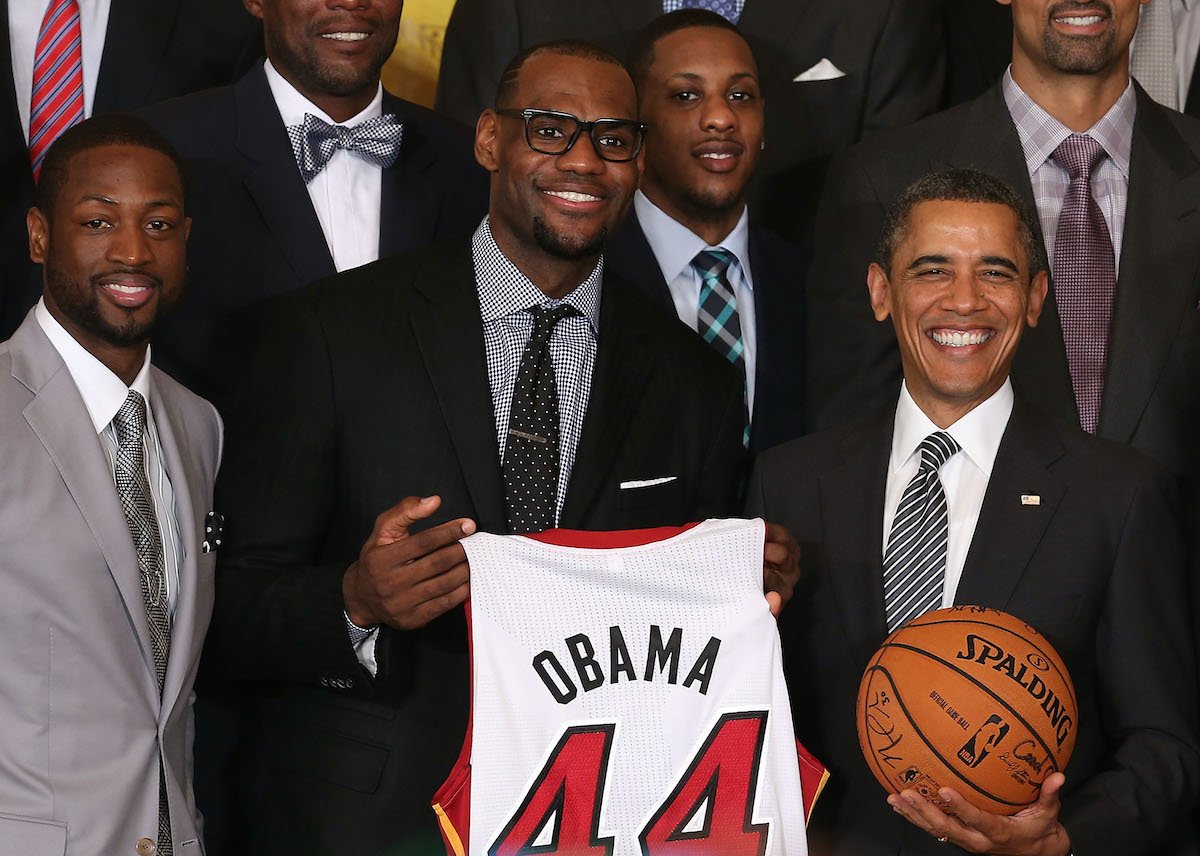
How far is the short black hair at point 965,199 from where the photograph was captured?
12.6 ft

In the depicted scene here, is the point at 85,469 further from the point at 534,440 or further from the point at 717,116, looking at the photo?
the point at 717,116

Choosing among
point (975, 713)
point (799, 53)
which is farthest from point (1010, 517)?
point (799, 53)

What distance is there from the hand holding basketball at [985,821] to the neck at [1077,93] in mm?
2041

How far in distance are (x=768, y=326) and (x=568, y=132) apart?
104 centimetres

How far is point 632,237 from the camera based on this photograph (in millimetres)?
4785

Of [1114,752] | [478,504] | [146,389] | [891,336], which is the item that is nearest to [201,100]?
[146,389]

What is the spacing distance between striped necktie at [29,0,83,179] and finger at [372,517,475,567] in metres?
2.09

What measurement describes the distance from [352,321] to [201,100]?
102 cm

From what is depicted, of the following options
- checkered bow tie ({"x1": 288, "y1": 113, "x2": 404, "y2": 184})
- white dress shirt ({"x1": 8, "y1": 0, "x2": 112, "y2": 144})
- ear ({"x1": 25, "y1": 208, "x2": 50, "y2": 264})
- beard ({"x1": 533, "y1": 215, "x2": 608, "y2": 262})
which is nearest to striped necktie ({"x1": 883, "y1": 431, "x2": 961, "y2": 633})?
beard ({"x1": 533, "y1": 215, "x2": 608, "y2": 262})

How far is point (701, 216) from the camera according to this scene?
484cm

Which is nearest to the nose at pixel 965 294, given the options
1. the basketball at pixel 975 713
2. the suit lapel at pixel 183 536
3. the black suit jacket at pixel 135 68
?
the basketball at pixel 975 713

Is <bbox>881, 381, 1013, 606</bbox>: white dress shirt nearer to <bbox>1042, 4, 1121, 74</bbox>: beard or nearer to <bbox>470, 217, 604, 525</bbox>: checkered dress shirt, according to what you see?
<bbox>470, 217, 604, 525</bbox>: checkered dress shirt

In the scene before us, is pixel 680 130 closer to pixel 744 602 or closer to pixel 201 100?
pixel 201 100

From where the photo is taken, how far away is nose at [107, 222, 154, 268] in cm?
367
